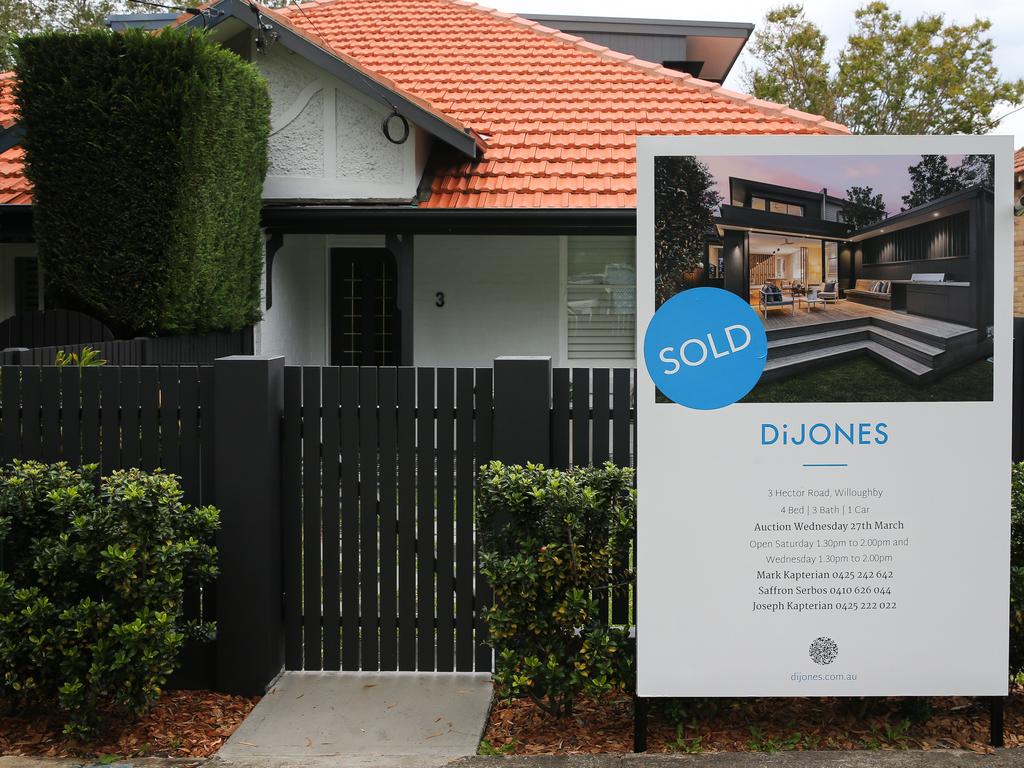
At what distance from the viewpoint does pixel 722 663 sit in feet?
14.0

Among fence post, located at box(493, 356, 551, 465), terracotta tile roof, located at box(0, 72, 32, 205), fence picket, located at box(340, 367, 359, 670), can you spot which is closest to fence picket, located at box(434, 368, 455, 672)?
fence post, located at box(493, 356, 551, 465)

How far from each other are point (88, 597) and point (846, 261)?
138 inches

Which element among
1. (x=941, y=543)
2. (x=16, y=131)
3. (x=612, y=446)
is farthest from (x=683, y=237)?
(x=16, y=131)

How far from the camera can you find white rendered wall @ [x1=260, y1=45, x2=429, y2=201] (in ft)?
38.5

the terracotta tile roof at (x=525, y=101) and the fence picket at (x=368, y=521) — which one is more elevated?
the terracotta tile roof at (x=525, y=101)

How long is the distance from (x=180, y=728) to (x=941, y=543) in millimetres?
3447

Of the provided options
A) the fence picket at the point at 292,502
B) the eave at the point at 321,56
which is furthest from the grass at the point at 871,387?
the eave at the point at 321,56

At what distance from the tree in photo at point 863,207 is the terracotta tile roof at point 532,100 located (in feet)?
25.2

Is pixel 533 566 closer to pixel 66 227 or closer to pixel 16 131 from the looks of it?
pixel 66 227

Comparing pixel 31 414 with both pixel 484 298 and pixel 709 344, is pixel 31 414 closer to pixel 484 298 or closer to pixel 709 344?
pixel 709 344

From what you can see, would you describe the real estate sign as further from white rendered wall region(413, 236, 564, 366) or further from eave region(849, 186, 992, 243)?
white rendered wall region(413, 236, 564, 366)

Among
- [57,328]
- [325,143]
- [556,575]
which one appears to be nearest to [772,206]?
[556,575]

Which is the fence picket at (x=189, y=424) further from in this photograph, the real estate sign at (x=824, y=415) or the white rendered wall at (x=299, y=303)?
the white rendered wall at (x=299, y=303)

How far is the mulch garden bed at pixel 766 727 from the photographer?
441cm
